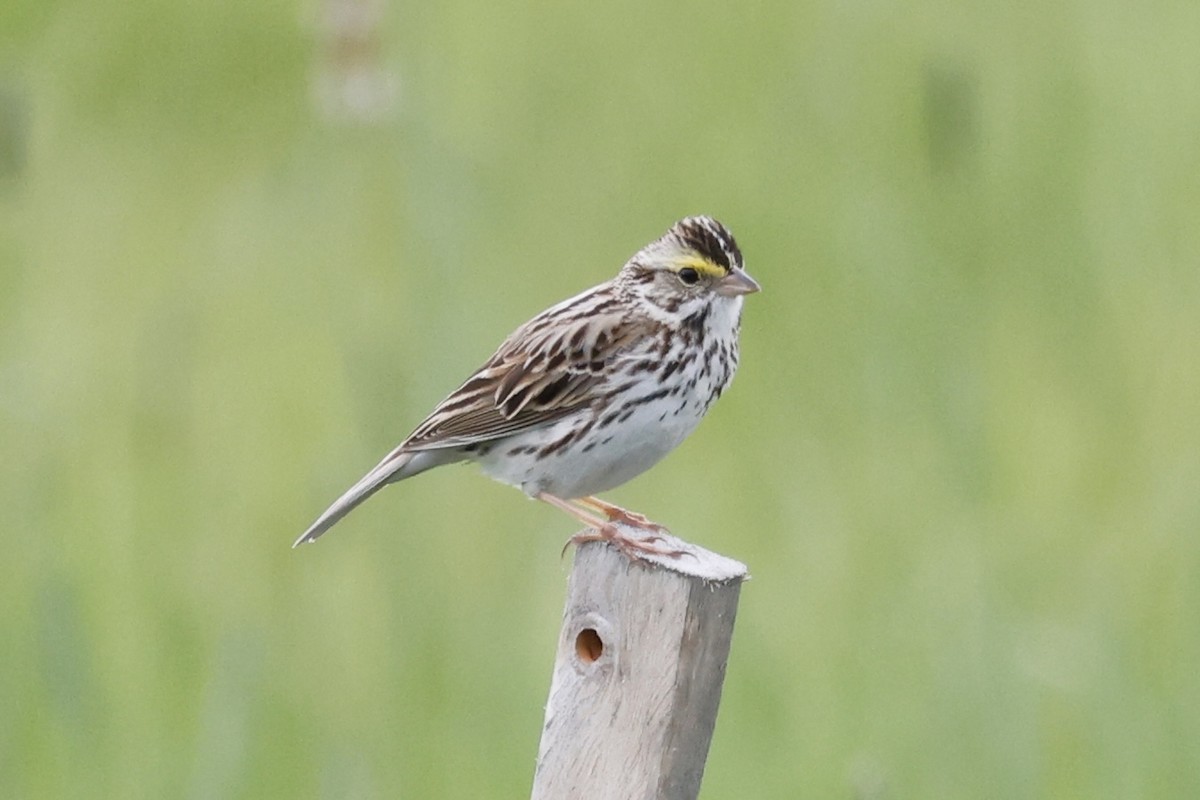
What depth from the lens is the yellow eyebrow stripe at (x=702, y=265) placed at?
6367mm

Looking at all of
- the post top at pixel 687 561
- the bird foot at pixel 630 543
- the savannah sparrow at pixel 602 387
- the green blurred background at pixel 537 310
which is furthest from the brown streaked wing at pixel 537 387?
the post top at pixel 687 561

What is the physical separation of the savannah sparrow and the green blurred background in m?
0.41

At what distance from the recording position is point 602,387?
20.5 feet

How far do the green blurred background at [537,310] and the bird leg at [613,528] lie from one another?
0.69m

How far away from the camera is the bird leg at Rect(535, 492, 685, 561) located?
4941 mm

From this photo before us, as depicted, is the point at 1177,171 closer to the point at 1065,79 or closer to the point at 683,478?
the point at 1065,79

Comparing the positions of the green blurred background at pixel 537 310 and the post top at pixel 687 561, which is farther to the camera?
the green blurred background at pixel 537 310

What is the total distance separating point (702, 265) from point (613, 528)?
3.88 ft

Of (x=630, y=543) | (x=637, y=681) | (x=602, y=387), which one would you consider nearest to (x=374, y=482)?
(x=602, y=387)

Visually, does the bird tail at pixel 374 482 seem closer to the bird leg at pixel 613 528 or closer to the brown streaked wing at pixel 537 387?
the brown streaked wing at pixel 537 387

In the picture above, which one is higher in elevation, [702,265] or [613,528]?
[702,265]

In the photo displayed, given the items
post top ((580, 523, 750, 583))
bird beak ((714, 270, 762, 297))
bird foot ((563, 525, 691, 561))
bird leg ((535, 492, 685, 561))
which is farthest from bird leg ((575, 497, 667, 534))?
bird beak ((714, 270, 762, 297))

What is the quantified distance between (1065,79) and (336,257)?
3.34m

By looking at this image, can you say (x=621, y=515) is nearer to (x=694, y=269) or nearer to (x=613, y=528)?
(x=613, y=528)
